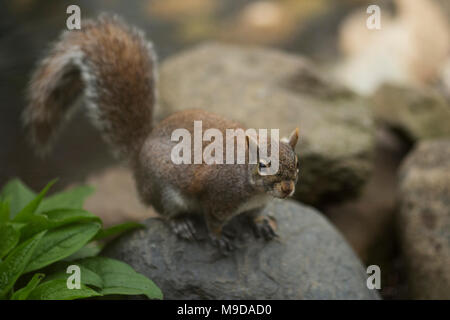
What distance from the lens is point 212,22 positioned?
26.5ft

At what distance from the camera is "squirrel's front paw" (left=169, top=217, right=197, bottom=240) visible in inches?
130

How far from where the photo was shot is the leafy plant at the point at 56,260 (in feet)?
9.36

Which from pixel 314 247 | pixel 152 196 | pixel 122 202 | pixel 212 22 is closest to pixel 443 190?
pixel 314 247

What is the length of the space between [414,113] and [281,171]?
3.70 metres

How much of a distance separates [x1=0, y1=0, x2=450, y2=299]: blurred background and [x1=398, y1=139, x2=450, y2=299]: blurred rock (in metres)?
0.12

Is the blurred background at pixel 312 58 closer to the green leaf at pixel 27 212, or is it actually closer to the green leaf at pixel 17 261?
the green leaf at pixel 27 212

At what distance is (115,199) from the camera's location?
4961 mm

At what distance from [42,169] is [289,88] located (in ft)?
7.88

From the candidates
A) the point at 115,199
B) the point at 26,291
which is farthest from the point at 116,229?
the point at 115,199

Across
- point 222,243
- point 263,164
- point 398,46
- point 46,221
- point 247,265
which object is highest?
point 398,46

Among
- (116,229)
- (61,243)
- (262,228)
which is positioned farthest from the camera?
(262,228)

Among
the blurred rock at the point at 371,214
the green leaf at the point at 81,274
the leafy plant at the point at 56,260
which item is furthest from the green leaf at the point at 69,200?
the blurred rock at the point at 371,214

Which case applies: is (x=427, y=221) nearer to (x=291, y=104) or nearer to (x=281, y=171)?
(x=291, y=104)
